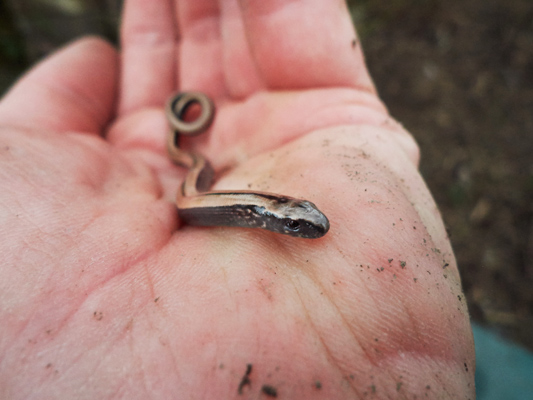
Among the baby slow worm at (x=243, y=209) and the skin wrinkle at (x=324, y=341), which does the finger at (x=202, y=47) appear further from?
the skin wrinkle at (x=324, y=341)

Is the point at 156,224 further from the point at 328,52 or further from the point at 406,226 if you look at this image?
the point at 328,52

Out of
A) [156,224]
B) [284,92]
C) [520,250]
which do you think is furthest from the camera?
[520,250]

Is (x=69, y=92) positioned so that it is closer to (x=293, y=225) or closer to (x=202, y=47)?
(x=202, y=47)

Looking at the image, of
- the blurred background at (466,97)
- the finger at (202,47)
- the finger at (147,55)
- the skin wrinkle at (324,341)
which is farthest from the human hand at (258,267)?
the blurred background at (466,97)

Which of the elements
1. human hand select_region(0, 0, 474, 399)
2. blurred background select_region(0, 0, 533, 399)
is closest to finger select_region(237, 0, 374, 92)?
human hand select_region(0, 0, 474, 399)

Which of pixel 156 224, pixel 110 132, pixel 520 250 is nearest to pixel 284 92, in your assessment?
pixel 156 224
